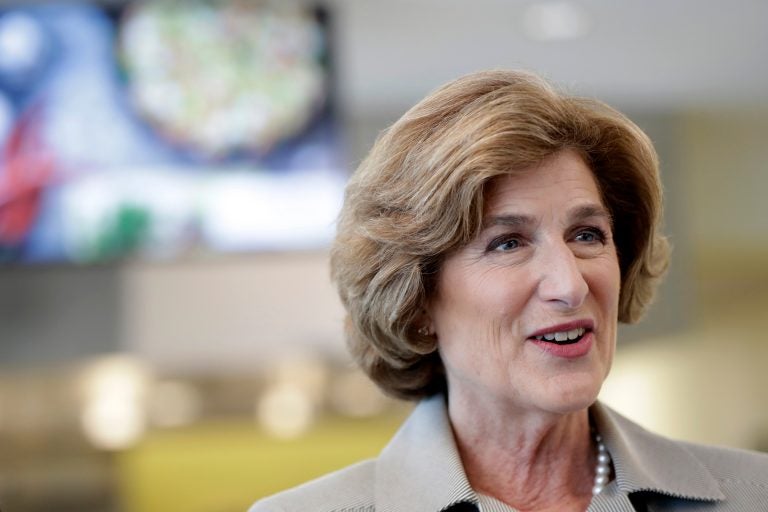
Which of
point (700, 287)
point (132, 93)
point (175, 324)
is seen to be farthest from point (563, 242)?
point (700, 287)

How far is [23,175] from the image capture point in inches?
165

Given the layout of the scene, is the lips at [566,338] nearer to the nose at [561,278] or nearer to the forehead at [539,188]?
the nose at [561,278]

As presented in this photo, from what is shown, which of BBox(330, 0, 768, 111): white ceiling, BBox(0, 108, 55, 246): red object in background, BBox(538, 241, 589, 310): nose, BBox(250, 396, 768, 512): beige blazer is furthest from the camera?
BBox(330, 0, 768, 111): white ceiling

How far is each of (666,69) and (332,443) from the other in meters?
2.33

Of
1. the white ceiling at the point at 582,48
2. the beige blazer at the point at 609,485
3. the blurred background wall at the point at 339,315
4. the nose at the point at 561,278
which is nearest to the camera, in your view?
the nose at the point at 561,278

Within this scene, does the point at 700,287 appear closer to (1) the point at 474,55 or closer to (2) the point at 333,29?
(1) the point at 474,55

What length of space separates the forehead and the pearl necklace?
346mm

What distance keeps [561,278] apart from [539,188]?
13 centimetres

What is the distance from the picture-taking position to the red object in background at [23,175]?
165 inches

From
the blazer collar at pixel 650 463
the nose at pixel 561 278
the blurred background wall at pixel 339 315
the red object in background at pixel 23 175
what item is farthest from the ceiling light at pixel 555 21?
the nose at pixel 561 278

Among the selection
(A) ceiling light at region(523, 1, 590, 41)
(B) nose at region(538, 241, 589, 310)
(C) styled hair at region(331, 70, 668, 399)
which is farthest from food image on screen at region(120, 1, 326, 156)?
(B) nose at region(538, 241, 589, 310)

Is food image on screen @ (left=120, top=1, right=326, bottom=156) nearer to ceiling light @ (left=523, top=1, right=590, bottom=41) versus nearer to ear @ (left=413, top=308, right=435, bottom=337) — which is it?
ceiling light @ (left=523, top=1, right=590, bottom=41)

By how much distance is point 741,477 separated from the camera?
65.5 inches

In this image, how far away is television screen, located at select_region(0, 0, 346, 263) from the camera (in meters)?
4.21
